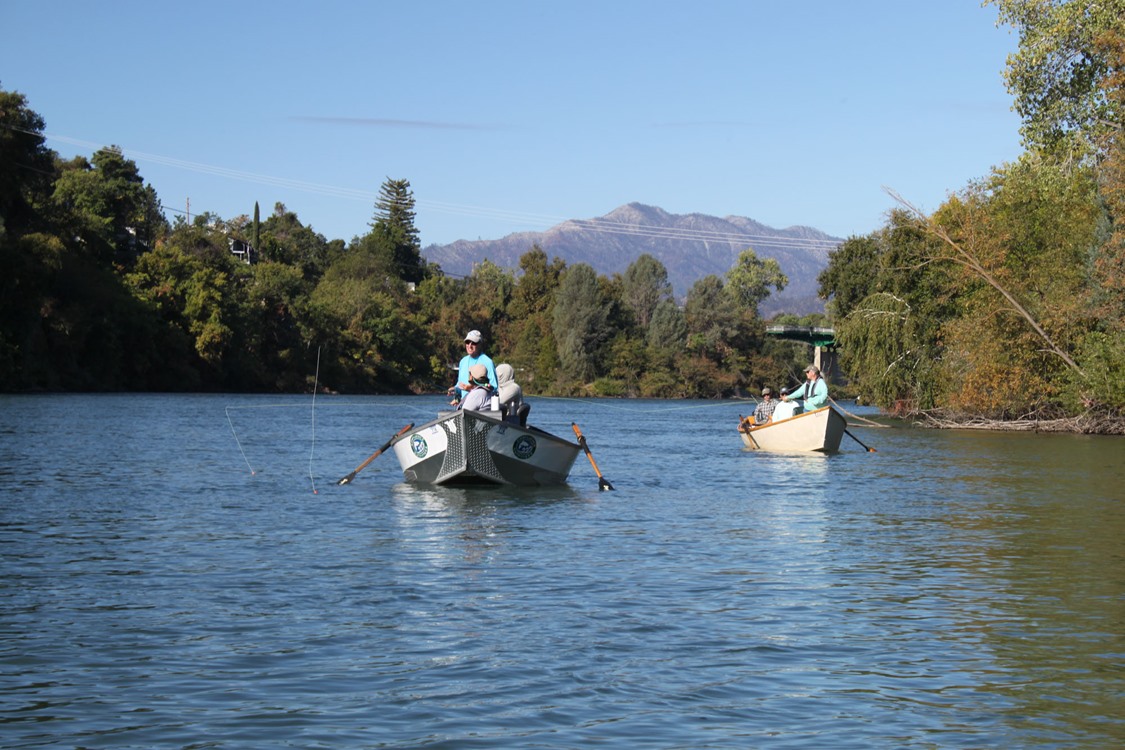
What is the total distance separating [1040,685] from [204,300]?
3401 inches

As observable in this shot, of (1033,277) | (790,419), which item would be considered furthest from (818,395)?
(1033,277)

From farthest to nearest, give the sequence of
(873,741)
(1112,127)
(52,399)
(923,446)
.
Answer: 1. (52,399)
2. (1112,127)
3. (923,446)
4. (873,741)

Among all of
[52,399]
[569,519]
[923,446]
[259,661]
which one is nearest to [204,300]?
[52,399]

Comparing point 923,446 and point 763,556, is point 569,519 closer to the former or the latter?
point 763,556

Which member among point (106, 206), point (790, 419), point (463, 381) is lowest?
point (790, 419)

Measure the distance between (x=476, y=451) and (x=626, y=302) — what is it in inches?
4994

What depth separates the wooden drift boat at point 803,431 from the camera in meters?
35.9

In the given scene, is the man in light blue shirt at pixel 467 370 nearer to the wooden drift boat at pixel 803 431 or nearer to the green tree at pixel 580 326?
the wooden drift boat at pixel 803 431

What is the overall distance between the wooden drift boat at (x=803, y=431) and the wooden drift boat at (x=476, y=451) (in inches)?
512

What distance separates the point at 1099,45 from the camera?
4325 centimetres

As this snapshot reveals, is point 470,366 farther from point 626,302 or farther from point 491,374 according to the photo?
point 626,302

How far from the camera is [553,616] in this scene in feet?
39.0

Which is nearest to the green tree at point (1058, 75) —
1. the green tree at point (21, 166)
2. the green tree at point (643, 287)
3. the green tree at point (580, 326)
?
the green tree at point (21, 166)

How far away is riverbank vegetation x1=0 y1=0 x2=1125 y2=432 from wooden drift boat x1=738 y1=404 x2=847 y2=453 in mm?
9764
